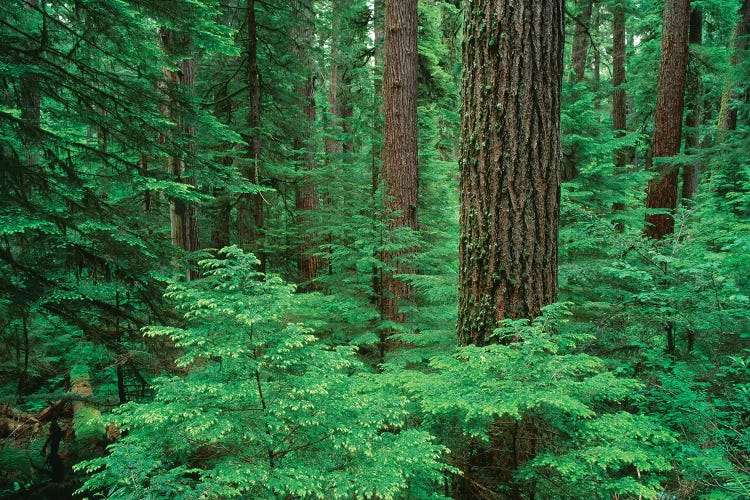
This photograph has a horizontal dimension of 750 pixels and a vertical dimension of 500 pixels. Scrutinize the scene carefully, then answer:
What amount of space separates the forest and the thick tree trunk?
9cm

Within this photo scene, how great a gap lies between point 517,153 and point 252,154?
225 inches

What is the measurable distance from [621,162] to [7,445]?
17.7m

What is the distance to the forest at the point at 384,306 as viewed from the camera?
202cm

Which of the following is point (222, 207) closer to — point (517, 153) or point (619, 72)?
point (517, 153)

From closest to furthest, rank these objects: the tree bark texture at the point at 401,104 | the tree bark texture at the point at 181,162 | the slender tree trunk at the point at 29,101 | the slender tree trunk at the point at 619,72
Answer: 1. the slender tree trunk at the point at 29,101
2. the tree bark texture at the point at 181,162
3. the tree bark texture at the point at 401,104
4. the slender tree trunk at the point at 619,72

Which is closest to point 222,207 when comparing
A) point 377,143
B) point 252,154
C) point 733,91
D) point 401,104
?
point 252,154

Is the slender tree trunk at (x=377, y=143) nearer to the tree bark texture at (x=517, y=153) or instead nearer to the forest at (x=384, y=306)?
the forest at (x=384, y=306)

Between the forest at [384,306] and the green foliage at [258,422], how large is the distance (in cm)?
1

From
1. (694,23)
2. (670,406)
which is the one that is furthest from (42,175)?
(694,23)

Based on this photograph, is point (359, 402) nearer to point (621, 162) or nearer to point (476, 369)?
point (476, 369)

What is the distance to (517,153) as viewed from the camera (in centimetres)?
310

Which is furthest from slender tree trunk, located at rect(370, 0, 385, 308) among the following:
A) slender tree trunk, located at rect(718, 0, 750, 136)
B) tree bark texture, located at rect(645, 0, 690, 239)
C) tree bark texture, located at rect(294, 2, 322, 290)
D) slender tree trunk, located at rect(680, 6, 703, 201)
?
slender tree trunk, located at rect(718, 0, 750, 136)

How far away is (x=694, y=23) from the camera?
431 inches

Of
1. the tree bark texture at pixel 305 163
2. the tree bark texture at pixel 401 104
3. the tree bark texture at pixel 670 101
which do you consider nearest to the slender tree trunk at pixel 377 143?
the tree bark texture at pixel 401 104
